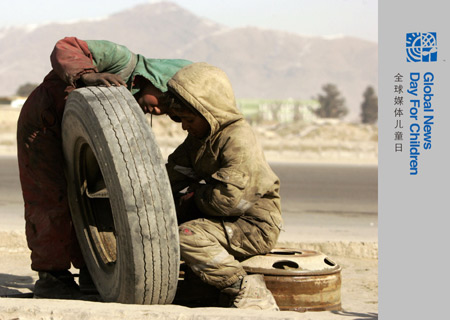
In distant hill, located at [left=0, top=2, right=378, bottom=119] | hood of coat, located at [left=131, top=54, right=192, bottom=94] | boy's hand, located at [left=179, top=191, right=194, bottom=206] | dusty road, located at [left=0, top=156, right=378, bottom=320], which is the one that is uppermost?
hood of coat, located at [left=131, top=54, right=192, bottom=94]

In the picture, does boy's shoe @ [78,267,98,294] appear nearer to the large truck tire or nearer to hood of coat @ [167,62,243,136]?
the large truck tire

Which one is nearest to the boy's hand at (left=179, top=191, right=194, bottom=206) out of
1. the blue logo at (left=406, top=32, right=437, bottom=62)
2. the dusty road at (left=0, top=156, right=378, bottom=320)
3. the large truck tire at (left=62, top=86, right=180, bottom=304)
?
the large truck tire at (left=62, top=86, right=180, bottom=304)

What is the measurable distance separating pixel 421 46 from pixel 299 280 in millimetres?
1761

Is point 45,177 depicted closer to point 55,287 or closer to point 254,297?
point 55,287

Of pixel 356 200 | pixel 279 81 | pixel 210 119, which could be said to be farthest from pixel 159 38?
pixel 210 119

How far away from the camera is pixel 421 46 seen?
12.2 ft

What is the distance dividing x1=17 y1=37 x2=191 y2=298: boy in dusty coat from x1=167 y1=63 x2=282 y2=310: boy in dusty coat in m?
0.32

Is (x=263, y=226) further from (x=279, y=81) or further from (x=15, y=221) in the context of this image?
(x=279, y=81)

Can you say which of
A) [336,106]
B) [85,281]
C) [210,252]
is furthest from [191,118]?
[336,106]

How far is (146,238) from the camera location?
4016mm

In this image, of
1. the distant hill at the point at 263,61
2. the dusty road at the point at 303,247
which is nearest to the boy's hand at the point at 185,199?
the dusty road at the point at 303,247

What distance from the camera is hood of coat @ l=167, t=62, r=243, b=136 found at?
15.3ft

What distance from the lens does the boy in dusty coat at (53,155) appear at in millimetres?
4879

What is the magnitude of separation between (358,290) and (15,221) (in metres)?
6.15
